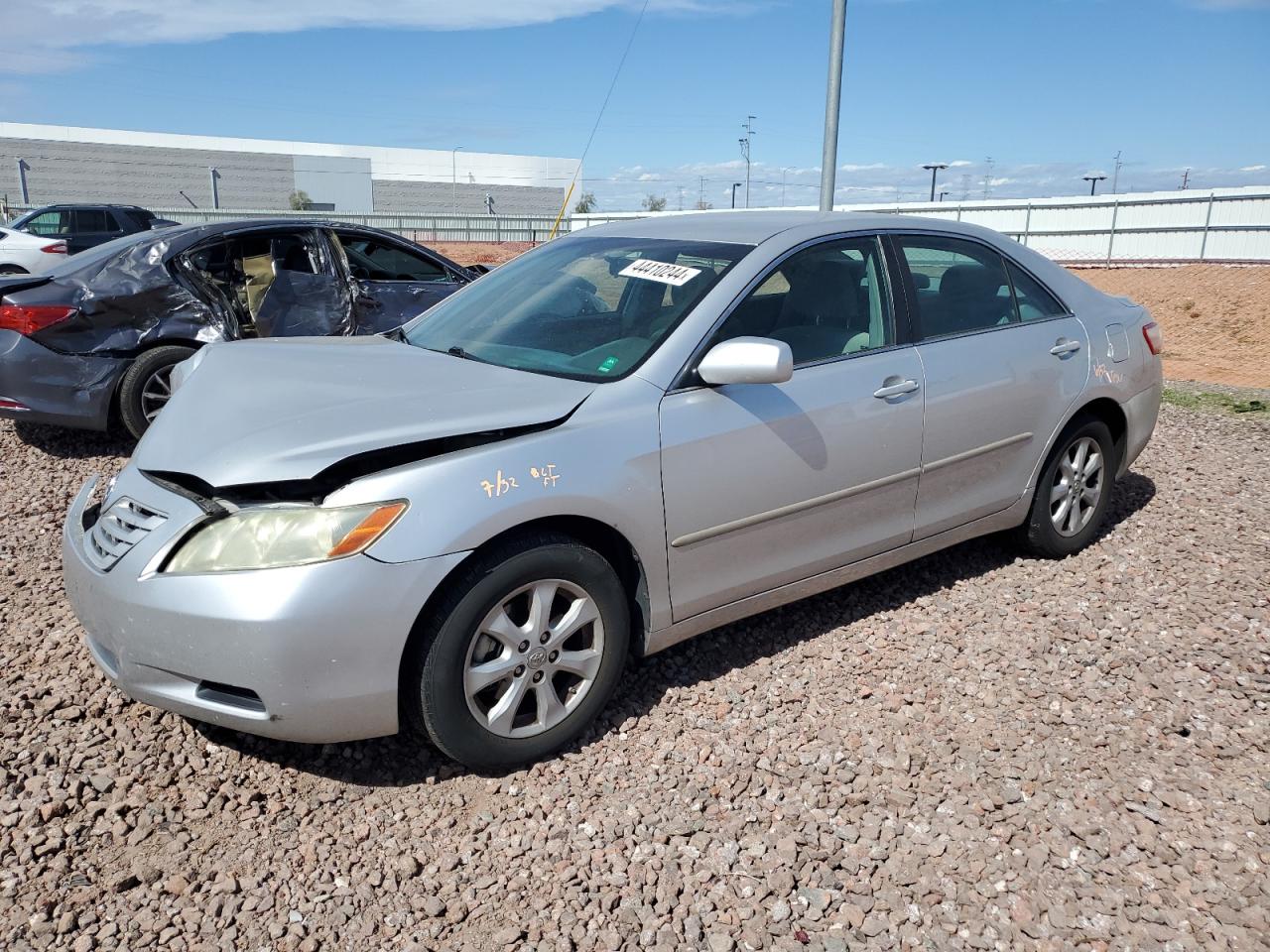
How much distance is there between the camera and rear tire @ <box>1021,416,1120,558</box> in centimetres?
478

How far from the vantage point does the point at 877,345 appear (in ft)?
13.2

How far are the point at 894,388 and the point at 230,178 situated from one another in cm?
6448

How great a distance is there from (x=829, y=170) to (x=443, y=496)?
7.45 meters

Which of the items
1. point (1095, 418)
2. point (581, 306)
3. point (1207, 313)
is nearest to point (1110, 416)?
point (1095, 418)

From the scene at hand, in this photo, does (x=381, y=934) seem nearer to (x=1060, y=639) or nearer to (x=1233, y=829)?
(x=1233, y=829)

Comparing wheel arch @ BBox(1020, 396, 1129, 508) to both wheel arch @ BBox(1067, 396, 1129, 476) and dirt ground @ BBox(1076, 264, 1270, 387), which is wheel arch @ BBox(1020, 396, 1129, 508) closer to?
wheel arch @ BBox(1067, 396, 1129, 476)

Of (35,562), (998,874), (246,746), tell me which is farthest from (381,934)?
(35,562)

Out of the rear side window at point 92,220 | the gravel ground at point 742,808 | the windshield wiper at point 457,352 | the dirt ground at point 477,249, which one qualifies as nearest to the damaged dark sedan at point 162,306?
the gravel ground at point 742,808

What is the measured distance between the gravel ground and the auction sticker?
4.81ft

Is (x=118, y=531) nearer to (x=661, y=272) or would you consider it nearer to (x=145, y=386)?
(x=661, y=272)

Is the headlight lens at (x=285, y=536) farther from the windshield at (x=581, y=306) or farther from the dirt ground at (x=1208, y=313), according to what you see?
the dirt ground at (x=1208, y=313)

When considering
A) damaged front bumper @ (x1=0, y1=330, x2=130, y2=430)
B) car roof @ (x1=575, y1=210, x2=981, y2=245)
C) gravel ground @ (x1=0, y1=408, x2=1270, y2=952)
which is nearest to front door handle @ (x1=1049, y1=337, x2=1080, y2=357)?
car roof @ (x1=575, y1=210, x2=981, y2=245)

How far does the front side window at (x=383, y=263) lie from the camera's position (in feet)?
25.0

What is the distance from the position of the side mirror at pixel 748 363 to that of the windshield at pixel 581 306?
0.25 metres
